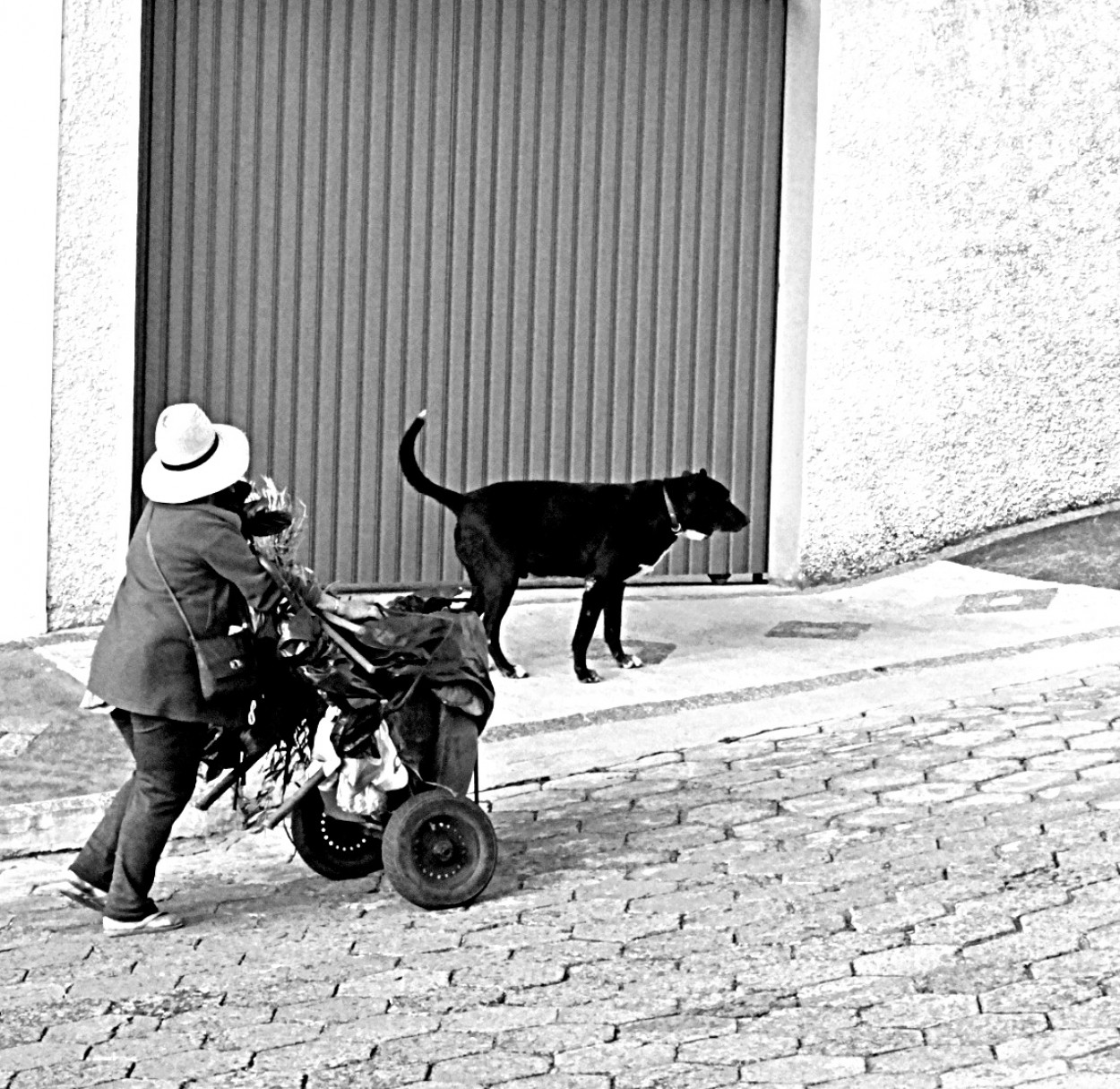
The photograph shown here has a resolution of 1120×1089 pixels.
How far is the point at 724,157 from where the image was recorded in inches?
442

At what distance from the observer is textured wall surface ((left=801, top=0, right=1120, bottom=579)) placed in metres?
11.3

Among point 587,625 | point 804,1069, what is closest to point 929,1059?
point 804,1069

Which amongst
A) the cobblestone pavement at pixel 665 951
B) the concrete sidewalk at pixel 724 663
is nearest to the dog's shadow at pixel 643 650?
the concrete sidewalk at pixel 724 663

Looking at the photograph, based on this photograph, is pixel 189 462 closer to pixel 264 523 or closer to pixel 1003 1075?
pixel 264 523

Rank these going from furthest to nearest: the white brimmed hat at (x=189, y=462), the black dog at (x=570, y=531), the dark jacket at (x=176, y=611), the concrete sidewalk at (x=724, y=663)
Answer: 1. the black dog at (x=570, y=531)
2. the concrete sidewalk at (x=724, y=663)
3. the white brimmed hat at (x=189, y=462)
4. the dark jacket at (x=176, y=611)

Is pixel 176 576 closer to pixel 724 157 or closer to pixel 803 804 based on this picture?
pixel 803 804

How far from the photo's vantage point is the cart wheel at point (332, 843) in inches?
251

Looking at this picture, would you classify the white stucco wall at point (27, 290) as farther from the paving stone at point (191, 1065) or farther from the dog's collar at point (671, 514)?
the paving stone at point (191, 1065)

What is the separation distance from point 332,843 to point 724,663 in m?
3.31

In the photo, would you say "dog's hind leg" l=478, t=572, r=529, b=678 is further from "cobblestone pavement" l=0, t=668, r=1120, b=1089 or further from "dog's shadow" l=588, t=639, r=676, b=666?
"cobblestone pavement" l=0, t=668, r=1120, b=1089

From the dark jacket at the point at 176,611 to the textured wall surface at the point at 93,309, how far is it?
157 inches

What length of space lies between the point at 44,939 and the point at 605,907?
1649mm

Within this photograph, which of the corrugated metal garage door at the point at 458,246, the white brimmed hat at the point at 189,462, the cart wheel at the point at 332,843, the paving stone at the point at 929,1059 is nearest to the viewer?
the paving stone at the point at 929,1059

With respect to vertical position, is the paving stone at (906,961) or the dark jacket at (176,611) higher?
the dark jacket at (176,611)
